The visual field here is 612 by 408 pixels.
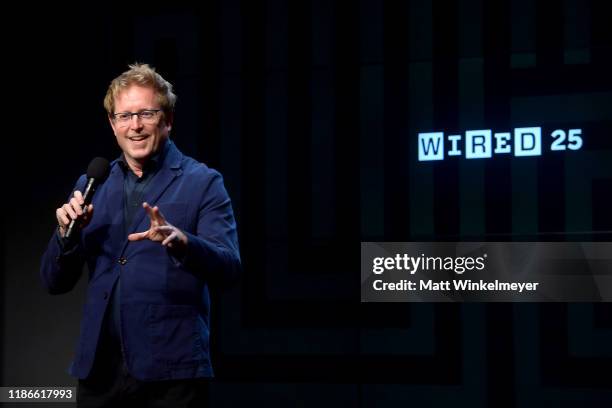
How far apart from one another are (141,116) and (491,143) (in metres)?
2.33

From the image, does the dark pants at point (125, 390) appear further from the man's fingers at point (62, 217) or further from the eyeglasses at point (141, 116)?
the eyeglasses at point (141, 116)

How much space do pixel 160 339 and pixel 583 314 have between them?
2492mm

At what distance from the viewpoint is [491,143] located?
12.3ft

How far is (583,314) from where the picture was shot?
11.7 feet

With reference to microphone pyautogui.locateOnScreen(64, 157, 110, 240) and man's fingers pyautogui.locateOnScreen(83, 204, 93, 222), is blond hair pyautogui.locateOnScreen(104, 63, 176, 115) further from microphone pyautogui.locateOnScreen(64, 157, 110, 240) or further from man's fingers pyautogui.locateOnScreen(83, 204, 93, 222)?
man's fingers pyautogui.locateOnScreen(83, 204, 93, 222)

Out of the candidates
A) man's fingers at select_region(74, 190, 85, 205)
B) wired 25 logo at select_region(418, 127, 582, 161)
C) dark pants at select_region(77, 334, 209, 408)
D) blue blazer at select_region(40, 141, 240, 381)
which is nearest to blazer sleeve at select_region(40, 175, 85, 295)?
blue blazer at select_region(40, 141, 240, 381)

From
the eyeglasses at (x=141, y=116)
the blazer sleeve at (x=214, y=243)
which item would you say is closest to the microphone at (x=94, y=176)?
the eyeglasses at (x=141, y=116)

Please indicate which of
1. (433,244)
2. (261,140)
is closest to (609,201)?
(433,244)

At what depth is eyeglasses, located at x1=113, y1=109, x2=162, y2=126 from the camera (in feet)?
6.02

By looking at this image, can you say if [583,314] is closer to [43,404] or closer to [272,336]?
[272,336]

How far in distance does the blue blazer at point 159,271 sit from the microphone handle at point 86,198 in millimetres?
50

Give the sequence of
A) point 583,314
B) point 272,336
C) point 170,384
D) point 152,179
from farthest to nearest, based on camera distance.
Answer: point 272,336
point 583,314
point 152,179
point 170,384

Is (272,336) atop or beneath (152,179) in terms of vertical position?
beneath

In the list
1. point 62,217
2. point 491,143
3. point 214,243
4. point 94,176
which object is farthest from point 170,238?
point 491,143
